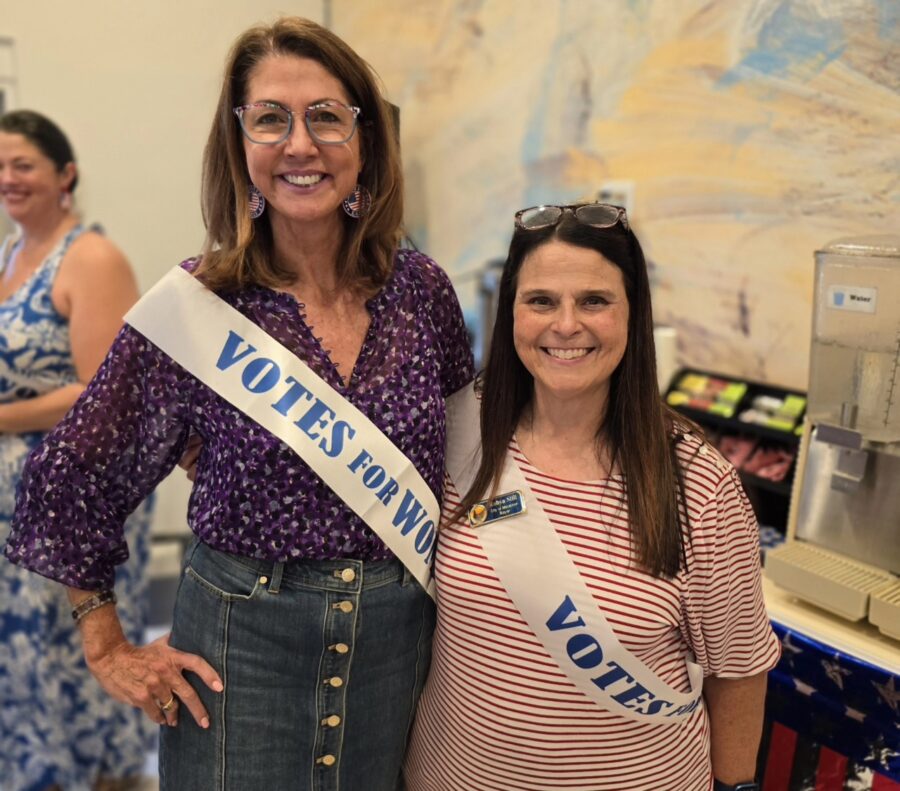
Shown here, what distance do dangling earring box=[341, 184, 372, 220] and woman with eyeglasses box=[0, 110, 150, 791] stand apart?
984 mm

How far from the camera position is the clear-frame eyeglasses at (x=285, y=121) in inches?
44.2

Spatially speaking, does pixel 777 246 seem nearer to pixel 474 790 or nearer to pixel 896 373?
pixel 896 373

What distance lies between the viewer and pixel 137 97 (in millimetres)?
3568

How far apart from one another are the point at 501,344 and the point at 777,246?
3.48 feet

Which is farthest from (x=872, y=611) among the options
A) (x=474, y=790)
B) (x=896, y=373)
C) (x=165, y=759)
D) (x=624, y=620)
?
(x=165, y=759)

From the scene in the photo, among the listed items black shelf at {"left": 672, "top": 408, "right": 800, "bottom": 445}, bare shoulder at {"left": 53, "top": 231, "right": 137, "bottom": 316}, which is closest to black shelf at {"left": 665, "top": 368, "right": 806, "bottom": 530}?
black shelf at {"left": 672, "top": 408, "right": 800, "bottom": 445}

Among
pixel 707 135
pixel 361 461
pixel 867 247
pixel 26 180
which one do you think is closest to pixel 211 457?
pixel 361 461

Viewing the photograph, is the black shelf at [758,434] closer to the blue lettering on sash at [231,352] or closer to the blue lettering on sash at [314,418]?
the blue lettering on sash at [314,418]

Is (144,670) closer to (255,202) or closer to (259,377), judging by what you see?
(259,377)

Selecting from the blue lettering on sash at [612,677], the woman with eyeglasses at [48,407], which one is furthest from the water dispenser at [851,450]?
the woman with eyeglasses at [48,407]

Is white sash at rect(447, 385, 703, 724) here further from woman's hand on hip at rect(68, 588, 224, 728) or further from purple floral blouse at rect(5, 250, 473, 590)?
woman's hand on hip at rect(68, 588, 224, 728)

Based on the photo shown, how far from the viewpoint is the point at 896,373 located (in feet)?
4.53

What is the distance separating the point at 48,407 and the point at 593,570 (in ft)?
4.80

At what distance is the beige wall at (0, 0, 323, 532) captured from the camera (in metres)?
3.39
